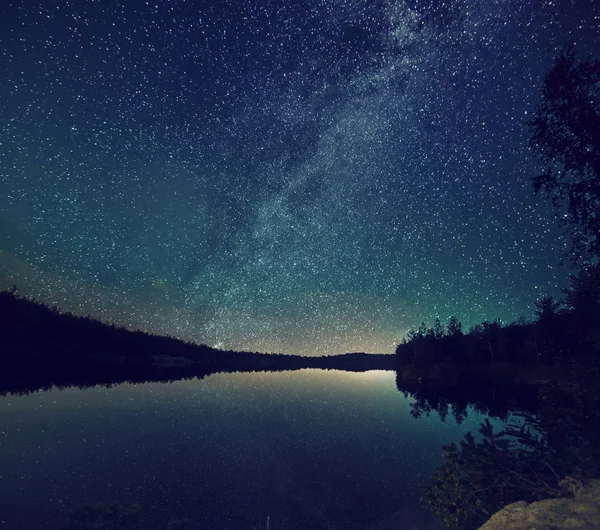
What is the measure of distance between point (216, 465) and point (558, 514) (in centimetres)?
1541

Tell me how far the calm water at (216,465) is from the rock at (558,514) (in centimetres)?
595

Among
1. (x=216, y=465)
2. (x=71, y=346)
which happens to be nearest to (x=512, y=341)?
(x=216, y=465)

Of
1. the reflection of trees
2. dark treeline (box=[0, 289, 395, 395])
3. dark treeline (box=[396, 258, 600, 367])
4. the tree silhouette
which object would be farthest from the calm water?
dark treeline (box=[0, 289, 395, 395])

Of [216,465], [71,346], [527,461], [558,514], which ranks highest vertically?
[71,346]

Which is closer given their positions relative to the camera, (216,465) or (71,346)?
(216,465)

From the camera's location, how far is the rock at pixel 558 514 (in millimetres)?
5105

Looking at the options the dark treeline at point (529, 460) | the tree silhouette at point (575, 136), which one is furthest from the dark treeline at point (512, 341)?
the dark treeline at point (529, 460)

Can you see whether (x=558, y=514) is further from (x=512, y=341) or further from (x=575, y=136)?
(x=512, y=341)

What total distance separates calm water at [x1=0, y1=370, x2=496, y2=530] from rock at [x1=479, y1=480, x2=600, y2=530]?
595 cm

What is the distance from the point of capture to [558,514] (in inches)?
216

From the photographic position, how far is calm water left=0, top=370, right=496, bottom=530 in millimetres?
11297

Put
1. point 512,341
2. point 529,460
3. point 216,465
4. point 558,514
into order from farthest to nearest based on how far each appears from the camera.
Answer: point 512,341 < point 216,465 < point 529,460 < point 558,514

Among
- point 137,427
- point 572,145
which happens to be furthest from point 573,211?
point 137,427

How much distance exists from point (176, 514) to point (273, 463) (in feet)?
23.0
